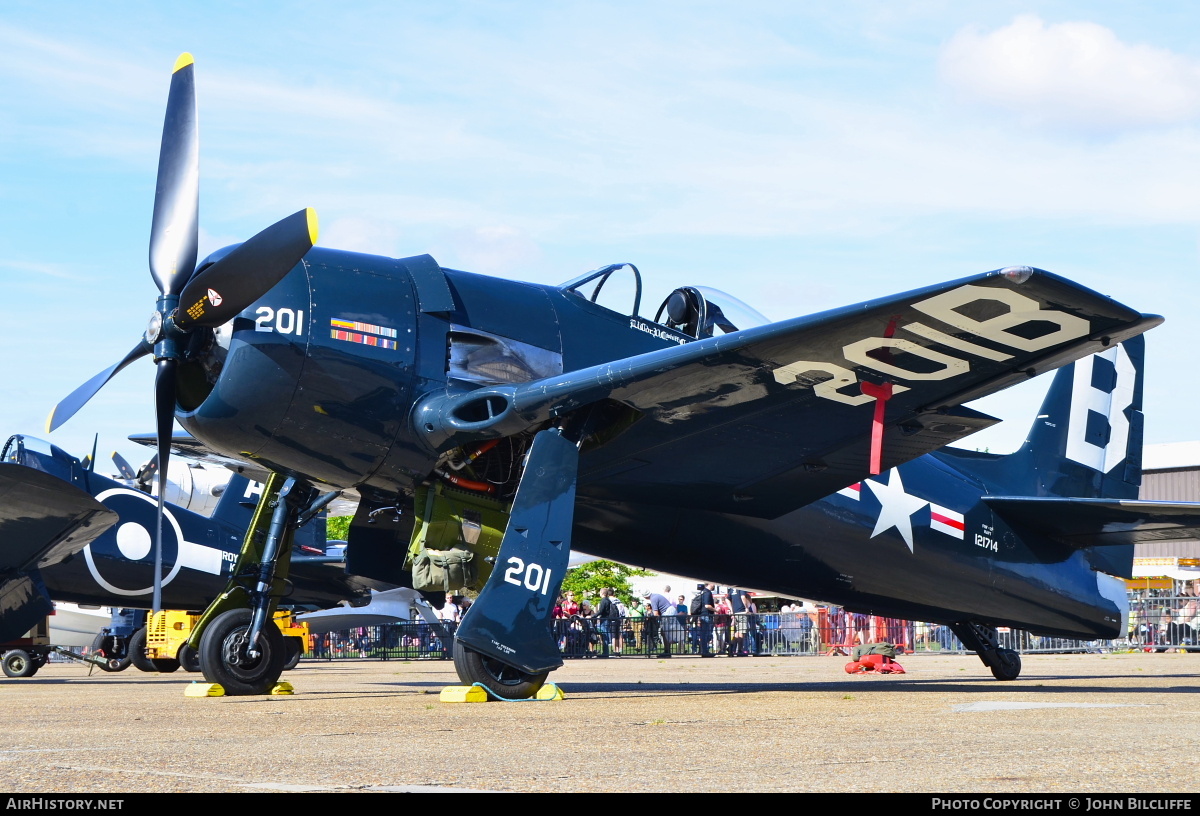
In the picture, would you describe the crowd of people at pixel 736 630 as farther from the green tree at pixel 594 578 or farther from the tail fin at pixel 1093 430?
the green tree at pixel 594 578

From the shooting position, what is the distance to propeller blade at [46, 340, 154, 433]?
1045cm

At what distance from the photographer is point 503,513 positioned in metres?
9.87

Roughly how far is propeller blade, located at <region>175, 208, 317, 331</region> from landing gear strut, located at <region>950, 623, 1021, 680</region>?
858 cm

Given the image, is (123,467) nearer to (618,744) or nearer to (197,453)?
(197,453)

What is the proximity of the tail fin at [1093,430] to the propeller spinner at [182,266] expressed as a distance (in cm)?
896

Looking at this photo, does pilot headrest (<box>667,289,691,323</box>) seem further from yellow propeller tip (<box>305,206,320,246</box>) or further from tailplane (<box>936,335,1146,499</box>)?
tailplane (<box>936,335,1146,499</box>)

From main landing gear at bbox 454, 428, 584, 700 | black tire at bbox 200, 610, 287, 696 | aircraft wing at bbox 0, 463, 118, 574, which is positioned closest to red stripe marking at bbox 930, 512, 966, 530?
main landing gear at bbox 454, 428, 584, 700

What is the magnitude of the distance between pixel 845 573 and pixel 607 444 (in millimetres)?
3568

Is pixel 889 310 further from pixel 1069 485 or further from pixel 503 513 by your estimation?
pixel 1069 485

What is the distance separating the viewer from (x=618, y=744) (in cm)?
550

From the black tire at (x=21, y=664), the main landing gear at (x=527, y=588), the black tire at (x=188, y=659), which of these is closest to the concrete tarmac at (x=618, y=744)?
the main landing gear at (x=527, y=588)

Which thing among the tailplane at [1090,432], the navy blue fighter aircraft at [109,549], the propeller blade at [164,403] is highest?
the tailplane at [1090,432]

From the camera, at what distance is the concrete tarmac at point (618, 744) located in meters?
4.10

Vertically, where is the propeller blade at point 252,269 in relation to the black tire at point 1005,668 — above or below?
above
